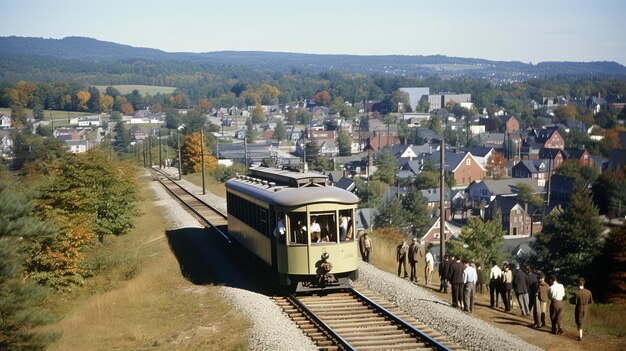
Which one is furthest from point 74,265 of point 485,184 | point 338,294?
point 485,184

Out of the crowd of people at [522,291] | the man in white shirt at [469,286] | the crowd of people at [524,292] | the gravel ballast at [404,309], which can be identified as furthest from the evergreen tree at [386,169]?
the man in white shirt at [469,286]

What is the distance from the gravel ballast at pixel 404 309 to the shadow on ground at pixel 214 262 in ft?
4.37

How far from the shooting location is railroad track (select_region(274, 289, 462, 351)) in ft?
49.1

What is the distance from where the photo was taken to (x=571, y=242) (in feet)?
186

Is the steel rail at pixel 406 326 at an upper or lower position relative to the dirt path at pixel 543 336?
upper

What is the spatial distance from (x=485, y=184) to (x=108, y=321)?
89977 millimetres

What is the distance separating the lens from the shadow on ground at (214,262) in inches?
888

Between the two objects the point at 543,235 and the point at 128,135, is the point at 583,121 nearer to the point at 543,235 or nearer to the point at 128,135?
the point at 128,135

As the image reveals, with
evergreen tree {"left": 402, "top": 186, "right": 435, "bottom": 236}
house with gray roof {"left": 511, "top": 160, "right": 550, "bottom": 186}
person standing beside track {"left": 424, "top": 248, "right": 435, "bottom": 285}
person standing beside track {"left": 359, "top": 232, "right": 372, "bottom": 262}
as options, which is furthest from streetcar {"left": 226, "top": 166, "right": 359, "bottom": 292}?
house with gray roof {"left": 511, "top": 160, "right": 550, "bottom": 186}

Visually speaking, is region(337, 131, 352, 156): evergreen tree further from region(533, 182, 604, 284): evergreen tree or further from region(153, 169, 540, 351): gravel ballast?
region(153, 169, 540, 351): gravel ballast

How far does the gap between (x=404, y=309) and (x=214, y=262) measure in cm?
987

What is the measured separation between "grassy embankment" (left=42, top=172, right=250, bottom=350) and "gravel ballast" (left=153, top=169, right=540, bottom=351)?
43cm

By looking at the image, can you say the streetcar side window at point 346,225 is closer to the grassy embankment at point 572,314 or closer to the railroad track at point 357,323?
the railroad track at point 357,323

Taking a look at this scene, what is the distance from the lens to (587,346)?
15.6 meters
